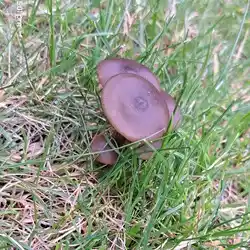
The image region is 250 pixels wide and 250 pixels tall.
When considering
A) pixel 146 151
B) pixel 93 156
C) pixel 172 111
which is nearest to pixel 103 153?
pixel 93 156

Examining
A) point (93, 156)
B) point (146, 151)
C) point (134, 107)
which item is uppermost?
point (134, 107)

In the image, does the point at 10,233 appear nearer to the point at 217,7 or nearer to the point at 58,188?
the point at 58,188

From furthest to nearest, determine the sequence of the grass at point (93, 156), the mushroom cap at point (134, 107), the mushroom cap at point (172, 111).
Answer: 1. the mushroom cap at point (172, 111)
2. the grass at point (93, 156)
3. the mushroom cap at point (134, 107)

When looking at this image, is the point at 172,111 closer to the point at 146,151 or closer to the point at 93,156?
the point at 146,151

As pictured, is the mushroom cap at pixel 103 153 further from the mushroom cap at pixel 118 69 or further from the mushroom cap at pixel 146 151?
the mushroom cap at pixel 118 69

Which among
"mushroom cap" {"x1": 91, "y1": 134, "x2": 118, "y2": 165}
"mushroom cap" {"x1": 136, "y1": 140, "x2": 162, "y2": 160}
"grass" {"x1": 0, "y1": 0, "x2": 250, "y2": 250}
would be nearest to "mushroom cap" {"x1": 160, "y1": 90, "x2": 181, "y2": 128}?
"grass" {"x1": 0, "y1": 0, "x2": 250, "y2": 250}

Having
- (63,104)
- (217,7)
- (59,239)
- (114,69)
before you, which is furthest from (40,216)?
(217,7)

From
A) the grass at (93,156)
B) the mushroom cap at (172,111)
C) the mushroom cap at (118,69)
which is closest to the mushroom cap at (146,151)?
the grass at (93,156)
